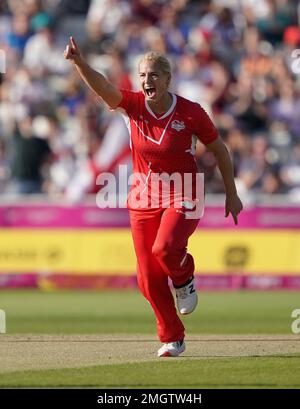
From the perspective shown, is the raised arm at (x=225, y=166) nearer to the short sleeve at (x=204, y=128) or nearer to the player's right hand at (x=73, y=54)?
the short sleeve at (x=204, y=128)

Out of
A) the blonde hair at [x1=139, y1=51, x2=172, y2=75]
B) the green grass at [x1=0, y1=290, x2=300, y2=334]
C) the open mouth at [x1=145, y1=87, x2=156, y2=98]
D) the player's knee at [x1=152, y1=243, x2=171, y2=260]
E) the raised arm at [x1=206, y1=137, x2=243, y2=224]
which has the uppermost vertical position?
the blonde hair at [x1=139, y1=51, x2=172, y2=75]

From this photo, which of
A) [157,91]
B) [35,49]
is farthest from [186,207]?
[35,49]

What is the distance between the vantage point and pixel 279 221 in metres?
18.7

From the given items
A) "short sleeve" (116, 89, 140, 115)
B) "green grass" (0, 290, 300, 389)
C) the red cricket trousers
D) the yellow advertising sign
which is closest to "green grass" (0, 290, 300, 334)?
"green grass" (0, 290, 300, 389)

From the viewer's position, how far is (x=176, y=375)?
29.3 ft

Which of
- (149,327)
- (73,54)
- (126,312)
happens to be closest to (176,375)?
(73,54)

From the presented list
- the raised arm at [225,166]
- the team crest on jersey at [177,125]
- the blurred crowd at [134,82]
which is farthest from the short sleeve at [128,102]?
the blurred crowd at [134,82]

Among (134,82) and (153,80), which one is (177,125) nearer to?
(153,80)

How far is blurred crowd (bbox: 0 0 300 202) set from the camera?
65.8 ft

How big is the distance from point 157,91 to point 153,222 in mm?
1098

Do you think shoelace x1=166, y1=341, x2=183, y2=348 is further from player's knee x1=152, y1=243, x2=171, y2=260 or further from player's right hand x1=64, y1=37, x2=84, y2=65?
player's right hand x1=64, y1=37, x2=84, y2=65

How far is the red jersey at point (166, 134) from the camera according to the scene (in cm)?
→ 980

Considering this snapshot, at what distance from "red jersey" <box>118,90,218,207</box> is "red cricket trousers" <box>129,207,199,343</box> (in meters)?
0.33

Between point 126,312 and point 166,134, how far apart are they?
6469 mm
